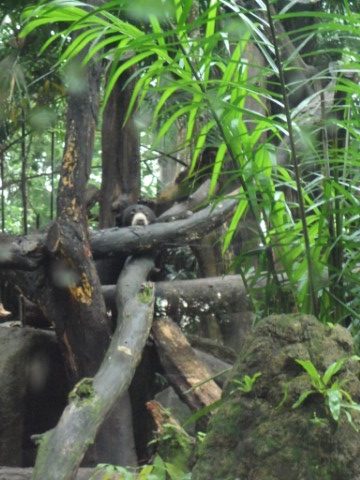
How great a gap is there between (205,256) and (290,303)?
5146 millimetres

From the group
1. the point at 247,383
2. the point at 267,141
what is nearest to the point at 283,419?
the point at 247,383

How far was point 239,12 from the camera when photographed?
2.69 m

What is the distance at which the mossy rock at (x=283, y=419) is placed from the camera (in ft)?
7.87

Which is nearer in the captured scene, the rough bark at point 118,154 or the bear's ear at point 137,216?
the bear's ear at point 137,216

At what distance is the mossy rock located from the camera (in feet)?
7.87

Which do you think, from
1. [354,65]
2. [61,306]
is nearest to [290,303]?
[354,65]

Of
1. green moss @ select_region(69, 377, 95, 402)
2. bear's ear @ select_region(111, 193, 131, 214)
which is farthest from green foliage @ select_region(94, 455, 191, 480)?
bear's ear @ select_region(111, 193, 131, 214)

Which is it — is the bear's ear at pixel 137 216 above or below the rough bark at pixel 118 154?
below

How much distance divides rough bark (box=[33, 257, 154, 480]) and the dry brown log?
0.37 metres

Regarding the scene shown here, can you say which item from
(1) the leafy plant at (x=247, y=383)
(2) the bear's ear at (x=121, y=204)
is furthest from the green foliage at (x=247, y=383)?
(2) the bear's ear at (x=121, y=204)

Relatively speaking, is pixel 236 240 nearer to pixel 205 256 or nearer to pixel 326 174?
pixel 205 256

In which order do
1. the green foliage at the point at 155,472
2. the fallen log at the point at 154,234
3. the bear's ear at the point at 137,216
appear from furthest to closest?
the bear's ear at the point at 137,216 → the fallen log at the point at 154,234 → the green foliage at the point at 155,472

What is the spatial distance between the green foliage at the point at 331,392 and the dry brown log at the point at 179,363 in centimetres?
306

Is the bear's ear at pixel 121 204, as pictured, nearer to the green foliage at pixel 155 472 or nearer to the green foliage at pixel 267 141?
the green foliage at pixel 267 141
